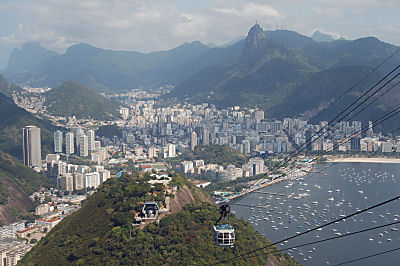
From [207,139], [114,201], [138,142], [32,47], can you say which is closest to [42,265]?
[114,201]

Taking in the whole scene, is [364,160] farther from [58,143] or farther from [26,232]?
[26,232]

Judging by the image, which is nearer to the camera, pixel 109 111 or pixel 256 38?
pixel 109 111

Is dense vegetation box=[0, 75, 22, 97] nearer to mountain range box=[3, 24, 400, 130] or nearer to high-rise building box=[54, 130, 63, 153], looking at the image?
high-rise building box=[54, 130, 63, 153]

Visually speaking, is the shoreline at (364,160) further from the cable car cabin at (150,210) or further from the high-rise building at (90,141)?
the cable car cabin at (150,210)

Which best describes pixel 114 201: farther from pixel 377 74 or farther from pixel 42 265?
pixel 377 74

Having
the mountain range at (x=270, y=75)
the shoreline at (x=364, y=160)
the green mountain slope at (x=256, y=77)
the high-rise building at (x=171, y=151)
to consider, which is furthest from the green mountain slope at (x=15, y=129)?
the green mountain slope at (x=256, y=77)

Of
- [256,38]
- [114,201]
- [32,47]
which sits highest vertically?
[32,47]

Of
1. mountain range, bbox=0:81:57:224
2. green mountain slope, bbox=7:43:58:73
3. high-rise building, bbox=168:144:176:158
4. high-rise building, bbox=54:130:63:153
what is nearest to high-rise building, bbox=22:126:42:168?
mountain range, bbox=0:81:57:224

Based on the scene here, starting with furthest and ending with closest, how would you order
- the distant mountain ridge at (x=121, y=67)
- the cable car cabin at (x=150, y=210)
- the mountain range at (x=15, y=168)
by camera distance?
the distant mountain ridge at (x=121, y=67)
the mountain range at (x=15, y=168)
the cable car cabin at (x=150, y=210)
